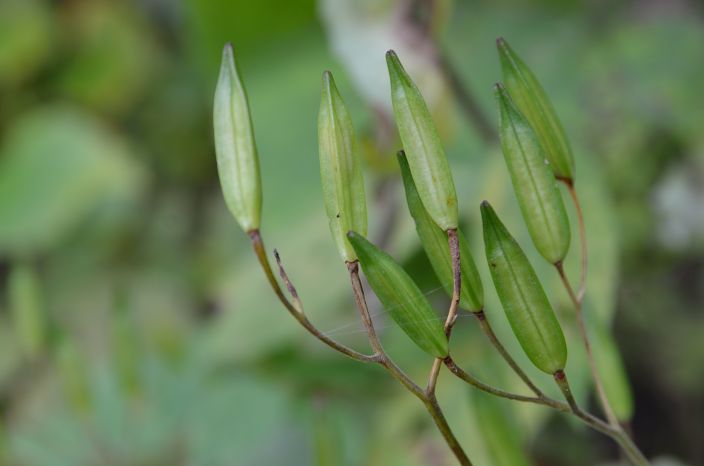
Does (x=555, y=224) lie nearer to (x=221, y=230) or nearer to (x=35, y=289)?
(x=35, y=289)

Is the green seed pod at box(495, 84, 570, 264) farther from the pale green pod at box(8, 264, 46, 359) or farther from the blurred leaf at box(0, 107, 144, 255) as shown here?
the blurred leaf at box(0, 107, 144, 255)

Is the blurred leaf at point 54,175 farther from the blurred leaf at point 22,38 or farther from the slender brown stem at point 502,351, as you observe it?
the slender brown stem at point 502,351

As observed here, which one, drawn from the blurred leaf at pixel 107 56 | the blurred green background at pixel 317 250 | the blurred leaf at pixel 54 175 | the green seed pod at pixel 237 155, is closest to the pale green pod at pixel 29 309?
the blurred green background at pixel 317 250

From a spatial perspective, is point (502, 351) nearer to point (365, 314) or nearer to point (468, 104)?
point (365, 314)

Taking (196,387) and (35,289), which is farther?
(196,387)

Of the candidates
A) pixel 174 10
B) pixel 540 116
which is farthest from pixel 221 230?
pixel 540 116

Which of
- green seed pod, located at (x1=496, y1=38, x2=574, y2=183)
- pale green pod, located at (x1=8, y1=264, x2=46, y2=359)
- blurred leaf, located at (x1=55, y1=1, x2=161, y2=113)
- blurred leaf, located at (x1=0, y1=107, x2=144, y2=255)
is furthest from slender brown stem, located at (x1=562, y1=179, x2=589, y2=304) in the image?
blurred leaf, located at (x1=55, y1=1, x2=161, y2=113)
